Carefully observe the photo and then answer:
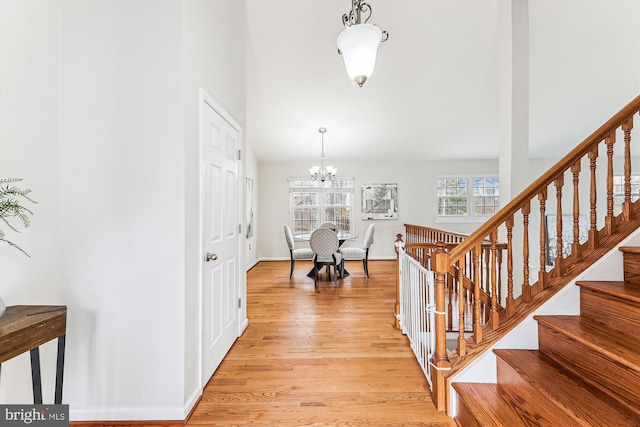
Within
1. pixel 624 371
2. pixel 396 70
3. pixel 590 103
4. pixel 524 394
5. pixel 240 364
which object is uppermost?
pixel 396 70

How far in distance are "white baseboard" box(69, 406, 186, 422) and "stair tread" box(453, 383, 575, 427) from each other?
62.3 inches

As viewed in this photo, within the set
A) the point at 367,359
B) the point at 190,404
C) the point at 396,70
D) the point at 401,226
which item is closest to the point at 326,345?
the point at 367,359

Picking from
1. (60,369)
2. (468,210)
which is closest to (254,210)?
(468,210)

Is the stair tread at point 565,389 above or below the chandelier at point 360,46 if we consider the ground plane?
below

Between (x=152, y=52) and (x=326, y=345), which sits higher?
(x=152, y=52)

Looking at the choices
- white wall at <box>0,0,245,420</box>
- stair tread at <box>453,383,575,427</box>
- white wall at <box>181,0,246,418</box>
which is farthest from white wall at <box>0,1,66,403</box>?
stair tread at <box>453,383,575,427</box>

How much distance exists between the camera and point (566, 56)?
417 cm

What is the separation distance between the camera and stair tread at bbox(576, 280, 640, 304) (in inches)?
53.6

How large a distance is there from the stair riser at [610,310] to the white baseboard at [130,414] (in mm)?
2322

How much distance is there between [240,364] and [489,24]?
194 inches

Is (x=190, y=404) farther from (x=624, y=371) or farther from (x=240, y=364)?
(x=624, y=371)

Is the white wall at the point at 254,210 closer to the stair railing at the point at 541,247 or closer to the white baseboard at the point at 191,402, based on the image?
the white baseboard at the point at 191,402

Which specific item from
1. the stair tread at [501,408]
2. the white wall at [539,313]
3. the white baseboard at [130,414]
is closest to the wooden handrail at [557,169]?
the white wall at [539,313]

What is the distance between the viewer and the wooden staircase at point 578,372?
1.14m
